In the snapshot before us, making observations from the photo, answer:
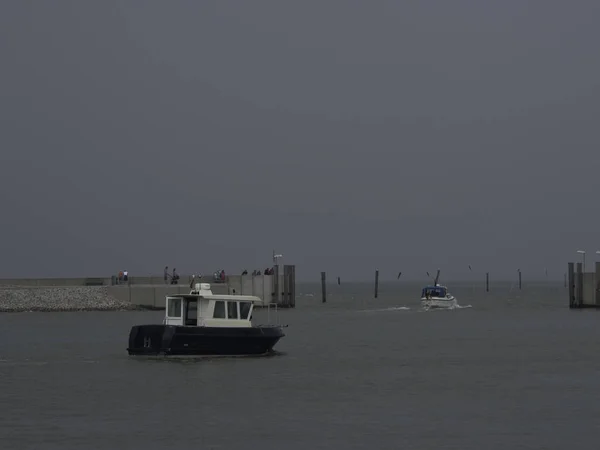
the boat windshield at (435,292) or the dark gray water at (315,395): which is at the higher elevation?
the boat windshield at (435,292)

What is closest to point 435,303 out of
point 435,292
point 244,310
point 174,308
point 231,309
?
point 435,292

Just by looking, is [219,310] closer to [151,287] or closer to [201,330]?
[201,330]

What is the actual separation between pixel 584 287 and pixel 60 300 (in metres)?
48.3

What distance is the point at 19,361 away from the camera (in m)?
55.3

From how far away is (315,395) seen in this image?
40.7m

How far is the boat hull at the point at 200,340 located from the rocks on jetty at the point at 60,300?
51.1 metres

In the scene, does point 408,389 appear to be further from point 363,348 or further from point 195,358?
point 363,348

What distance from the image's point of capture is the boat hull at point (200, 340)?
5019 cm

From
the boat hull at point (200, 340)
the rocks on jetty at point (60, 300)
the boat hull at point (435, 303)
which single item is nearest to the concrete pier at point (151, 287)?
the rocks on jetty at point (60, 300)

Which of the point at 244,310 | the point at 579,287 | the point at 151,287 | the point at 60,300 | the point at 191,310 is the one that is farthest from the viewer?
the point at 579,287

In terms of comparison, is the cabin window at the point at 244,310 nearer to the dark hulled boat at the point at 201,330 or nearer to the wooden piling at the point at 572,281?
the dark hulled boat at the point at 201,330

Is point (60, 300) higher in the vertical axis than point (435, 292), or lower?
lower

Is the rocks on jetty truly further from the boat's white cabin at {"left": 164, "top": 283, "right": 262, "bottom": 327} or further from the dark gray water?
the boat's white cabin at {"left": 164, "top": 283, "right": 262, "bottom": 327}

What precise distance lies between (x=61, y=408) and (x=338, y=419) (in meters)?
9.53
